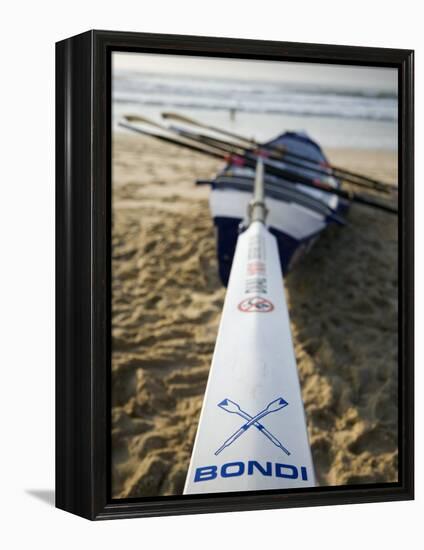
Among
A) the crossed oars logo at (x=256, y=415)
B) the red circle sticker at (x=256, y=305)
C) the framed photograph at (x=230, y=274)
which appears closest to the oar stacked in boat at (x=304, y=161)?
the framed photograph at (x=230, y=274)

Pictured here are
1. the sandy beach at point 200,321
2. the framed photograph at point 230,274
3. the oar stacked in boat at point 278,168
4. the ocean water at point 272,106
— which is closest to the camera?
the framed photograph at point 230,274

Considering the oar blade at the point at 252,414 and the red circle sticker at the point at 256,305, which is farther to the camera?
the red circle sticker at the point at 256,305

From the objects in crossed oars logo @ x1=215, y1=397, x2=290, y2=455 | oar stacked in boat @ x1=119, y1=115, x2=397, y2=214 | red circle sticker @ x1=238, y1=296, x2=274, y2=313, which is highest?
oar stacked in boat @ x1=119, y1=115, x2=397, y2=214

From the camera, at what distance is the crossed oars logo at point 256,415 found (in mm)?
4453

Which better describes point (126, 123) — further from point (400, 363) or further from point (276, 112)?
point (400, 363)

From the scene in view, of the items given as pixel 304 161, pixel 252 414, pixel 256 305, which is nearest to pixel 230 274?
pixel 256 305

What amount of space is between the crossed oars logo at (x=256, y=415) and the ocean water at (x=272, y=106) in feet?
3.81

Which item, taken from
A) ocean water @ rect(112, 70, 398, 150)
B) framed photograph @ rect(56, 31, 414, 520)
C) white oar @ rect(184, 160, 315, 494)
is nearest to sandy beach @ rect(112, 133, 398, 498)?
framed photograph @ rect(56, 31, 414, 520)

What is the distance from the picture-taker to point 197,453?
4402 mm

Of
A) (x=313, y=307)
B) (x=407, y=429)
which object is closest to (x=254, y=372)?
(x=407, y=429)

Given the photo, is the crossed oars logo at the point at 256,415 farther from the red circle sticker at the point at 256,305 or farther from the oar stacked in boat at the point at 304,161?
the oar stacked in boat at the point at 304,161

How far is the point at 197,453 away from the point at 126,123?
129cm

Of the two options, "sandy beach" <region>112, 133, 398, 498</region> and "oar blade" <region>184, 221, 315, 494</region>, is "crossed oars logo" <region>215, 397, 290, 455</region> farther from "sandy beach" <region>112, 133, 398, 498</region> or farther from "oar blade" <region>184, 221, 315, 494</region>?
"sandy beach" <region>112, 133, 398, 498</region>

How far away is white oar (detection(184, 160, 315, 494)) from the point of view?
4398 mm
